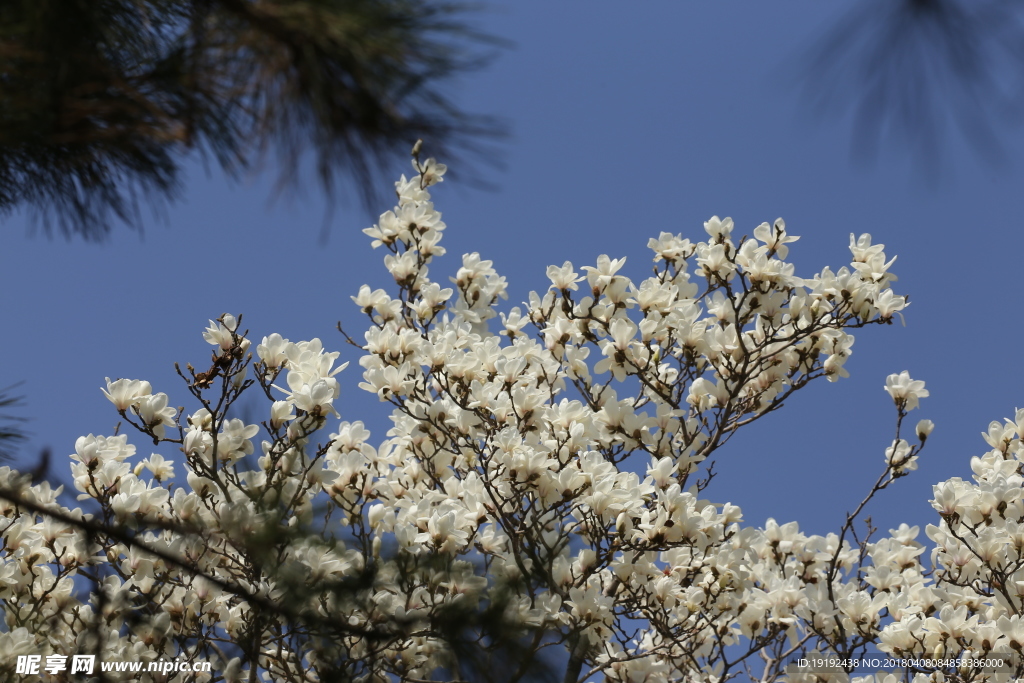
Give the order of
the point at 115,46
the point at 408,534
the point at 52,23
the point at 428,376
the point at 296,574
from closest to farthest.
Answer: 1. the point at 296,574
2. the point at 52,23
3. the point at 115,46
4. the point at 408,534
5. the point at 428,376

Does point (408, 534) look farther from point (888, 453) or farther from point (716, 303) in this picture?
point (888, 453)

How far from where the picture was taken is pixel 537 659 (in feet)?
6.72

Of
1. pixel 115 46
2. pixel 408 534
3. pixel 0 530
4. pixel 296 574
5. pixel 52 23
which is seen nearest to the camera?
pixel 296 574

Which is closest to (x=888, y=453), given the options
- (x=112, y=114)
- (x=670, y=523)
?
(x=670, y=523)

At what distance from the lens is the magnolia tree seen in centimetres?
329

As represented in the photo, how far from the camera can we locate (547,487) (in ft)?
11.0

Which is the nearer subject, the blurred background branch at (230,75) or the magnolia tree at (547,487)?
the blurred background branch at (230,75)

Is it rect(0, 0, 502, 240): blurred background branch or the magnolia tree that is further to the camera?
the magnolia tree

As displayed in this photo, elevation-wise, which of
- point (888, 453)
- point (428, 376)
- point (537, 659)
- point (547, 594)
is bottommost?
point (537, 659)

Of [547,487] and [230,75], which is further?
[547,487]

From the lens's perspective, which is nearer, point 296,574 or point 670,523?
point 296,574

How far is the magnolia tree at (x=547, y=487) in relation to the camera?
3.29 m

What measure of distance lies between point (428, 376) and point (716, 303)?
4.12 feet

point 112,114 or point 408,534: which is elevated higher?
point 112,114
